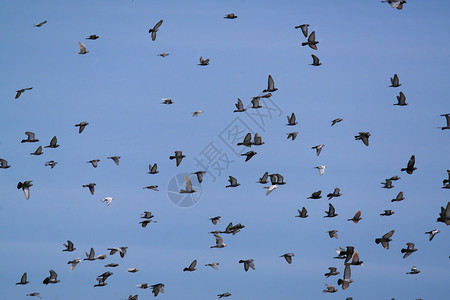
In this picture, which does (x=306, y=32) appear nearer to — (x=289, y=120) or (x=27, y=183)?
(x=289, y=120)

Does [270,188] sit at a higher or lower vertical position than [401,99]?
lower

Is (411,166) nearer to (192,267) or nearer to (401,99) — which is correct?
(401,99)

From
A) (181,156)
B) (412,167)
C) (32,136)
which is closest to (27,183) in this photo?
(32,136)

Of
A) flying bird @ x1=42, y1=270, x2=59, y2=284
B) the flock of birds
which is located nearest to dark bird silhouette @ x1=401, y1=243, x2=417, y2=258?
the flock of birds

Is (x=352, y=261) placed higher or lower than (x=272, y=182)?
lower

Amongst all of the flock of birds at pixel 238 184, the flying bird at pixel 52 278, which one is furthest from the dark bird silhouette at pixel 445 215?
the flying bird at pixel 52 278

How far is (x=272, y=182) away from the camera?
89875 mm

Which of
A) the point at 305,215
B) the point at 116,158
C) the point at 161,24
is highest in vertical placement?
the point at 161,24

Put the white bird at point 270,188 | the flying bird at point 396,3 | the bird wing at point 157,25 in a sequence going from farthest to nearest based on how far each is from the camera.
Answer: the bird wing at point 157,25 → the white bird at point 270,188 → the flying bird at point 396,3

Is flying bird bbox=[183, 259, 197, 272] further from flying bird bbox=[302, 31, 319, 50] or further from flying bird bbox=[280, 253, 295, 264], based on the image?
flying bird bbox=[302, 31, 319, 50]

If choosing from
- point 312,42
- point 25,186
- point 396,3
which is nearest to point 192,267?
point 25,186

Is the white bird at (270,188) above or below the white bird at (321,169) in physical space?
below

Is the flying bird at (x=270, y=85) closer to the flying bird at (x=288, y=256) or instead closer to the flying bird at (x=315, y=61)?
the flying bird at (x=315, y=61)

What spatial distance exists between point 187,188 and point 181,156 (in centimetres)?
546
